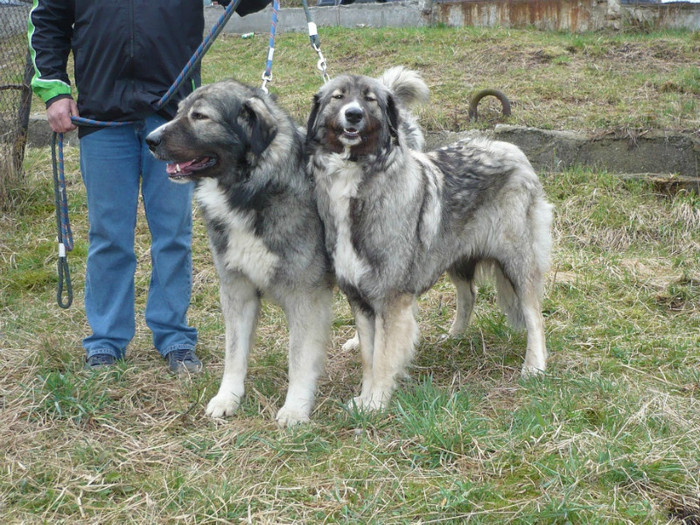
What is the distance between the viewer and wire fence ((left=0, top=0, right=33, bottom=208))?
6418 millimetres

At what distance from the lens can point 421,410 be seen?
11.0ft

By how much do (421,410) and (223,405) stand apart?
931 millimetres

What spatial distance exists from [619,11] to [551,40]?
1.03 metres

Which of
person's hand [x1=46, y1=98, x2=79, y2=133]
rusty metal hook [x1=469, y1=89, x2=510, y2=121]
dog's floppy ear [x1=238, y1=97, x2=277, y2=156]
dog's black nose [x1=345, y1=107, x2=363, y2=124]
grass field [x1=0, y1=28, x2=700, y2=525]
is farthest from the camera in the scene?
rusty metal hook [x1=469, y1=89, x2=510, y2=121]

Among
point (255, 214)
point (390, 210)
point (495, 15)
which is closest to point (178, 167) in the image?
point (255, 214)

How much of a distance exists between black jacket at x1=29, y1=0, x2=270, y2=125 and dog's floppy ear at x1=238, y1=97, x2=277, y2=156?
0.66 m

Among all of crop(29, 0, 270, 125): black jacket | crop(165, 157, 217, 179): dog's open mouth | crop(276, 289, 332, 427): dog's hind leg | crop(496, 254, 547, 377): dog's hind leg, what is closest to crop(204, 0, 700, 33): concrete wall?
crop(496, 254, 547, 377): dog's hind leg

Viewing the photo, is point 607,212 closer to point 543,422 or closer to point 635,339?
point 635,339

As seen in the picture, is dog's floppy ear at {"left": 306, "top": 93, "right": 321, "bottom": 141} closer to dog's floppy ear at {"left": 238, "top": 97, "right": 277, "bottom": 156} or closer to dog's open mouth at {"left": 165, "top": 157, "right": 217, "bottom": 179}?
dog's floppy ear at {"left": 238, "top": 97, "right": 277, "bottom": 156}

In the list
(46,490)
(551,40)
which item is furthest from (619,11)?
(46,490)

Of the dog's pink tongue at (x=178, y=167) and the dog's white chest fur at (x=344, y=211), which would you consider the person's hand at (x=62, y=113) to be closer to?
the dog's pink tongue at (x=178, y=167)

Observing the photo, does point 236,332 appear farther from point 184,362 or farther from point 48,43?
point 48,43

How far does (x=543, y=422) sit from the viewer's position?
3125 millimetres

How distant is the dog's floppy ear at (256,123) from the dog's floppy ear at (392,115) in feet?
1.76
